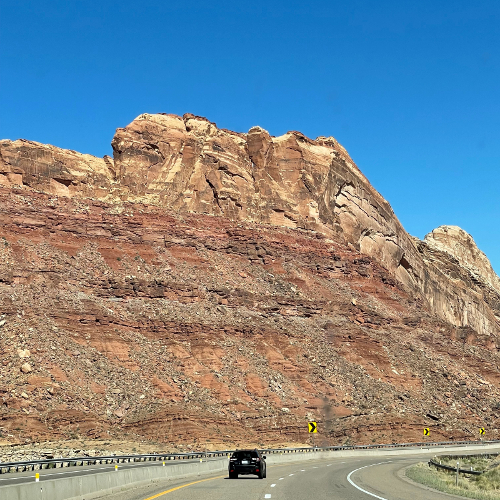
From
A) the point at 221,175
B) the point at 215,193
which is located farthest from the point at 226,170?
the point at 215,193

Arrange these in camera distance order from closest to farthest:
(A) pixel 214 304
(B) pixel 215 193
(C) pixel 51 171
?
1. (A) pixel 214 304
2. (C) pixel 51 171
3. (B) pixel 215 193

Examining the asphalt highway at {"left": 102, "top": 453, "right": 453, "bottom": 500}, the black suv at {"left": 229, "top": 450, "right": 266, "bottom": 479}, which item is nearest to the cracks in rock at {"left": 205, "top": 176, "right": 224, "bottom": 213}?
the black suv at {"left": 229, "top": 450, "right": 266, "bottom": 479}

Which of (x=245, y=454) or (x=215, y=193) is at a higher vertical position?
(x=215, y=193)

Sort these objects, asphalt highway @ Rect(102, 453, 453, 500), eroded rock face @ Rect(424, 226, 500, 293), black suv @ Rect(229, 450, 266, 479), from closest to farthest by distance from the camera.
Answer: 1. asphalt highway @ Rect(102, 453, 453, 500)
2. black suv @ Rect(229, 450, 266, 479)
3. eroded rock face @ Rect(424, 226, 500, 293)

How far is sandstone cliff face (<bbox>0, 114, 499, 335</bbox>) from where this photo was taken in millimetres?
91062

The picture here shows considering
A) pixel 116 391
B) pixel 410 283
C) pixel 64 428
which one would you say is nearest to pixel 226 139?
pixel 410 283

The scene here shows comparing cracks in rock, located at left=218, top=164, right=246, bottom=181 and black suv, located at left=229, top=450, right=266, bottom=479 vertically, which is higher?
cracks in rock, located at left=218, top=164, right=246, bottom=181

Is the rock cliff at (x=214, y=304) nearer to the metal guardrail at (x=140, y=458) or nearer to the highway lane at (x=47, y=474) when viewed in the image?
the metal guardrail at (x=140, y=458)

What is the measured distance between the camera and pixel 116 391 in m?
58.0

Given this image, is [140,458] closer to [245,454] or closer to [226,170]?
[245,454]

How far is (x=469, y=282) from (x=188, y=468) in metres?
117

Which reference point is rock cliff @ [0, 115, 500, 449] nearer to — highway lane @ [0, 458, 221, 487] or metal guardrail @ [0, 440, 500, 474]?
metal guardrail @ [0, 440, 500, 474]

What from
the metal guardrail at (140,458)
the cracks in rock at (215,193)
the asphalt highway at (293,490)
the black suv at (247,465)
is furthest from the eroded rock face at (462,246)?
the asphalt highway at (293,490)

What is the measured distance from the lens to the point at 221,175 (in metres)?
94.1
